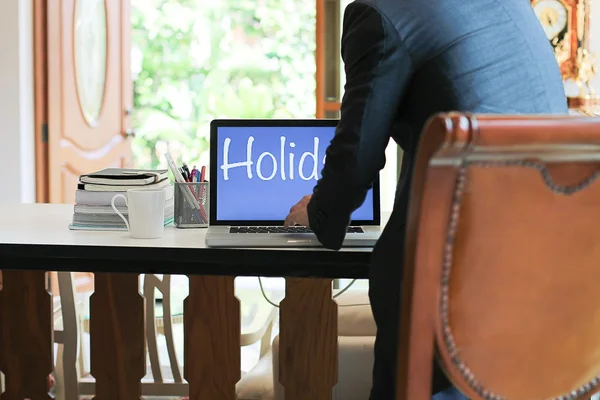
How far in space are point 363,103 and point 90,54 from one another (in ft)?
12.1

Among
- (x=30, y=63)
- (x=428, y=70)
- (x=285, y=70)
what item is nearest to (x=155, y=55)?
(x=285, y=70)

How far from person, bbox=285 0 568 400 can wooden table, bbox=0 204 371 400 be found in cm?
27

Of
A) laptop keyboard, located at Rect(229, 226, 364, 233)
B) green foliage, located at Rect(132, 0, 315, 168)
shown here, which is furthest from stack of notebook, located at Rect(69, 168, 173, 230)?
green foliage, located at Rect(132, 0, 315, 168)

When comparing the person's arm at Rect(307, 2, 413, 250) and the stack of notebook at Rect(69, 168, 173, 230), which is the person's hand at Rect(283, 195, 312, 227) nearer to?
the person's arm at Rect(307, 2, 413, 250)

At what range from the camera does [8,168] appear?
3.82 m

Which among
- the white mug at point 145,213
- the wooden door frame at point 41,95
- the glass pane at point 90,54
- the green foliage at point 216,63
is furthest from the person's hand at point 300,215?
the green foliage at point 216,63

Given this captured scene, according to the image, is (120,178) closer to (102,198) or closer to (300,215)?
(102,198)

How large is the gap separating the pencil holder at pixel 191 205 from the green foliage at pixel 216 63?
5.58 meters

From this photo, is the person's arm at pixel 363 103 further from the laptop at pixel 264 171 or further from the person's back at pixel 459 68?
the laptop at pixel 264 171

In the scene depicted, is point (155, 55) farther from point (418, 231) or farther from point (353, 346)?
point (418, 231)

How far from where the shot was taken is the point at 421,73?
1.16 m

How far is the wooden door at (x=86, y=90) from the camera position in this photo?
407cm

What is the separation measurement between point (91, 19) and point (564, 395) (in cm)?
408

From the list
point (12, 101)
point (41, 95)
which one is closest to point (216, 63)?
point (41, 95)
